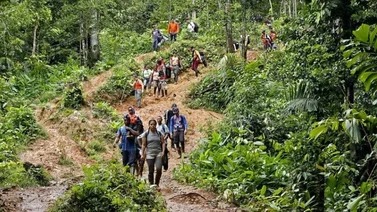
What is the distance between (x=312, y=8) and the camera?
952 centimetres

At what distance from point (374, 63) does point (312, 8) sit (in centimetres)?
552

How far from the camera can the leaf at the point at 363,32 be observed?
380 cm

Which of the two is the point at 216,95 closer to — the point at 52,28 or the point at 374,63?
the point at 52,28

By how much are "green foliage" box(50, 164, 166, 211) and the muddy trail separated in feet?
3.10

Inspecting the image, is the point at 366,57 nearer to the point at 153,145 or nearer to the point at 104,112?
the point at 153,145

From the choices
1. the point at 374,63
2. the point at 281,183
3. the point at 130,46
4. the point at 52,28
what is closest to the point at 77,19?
the point at 52,28

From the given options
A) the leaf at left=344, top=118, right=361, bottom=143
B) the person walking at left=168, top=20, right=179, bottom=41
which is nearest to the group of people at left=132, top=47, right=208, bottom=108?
the person walking at left=168, top=20, right=179, bottom=41

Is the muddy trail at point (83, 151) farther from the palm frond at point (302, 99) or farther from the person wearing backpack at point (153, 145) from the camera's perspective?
the palm frond at point (302, 99)

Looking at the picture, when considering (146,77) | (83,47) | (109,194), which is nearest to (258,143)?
(109,194)

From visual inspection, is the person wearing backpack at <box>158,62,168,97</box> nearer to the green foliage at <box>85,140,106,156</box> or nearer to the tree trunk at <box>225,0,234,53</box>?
the tree trunk at <box>225,0,234,53</box>

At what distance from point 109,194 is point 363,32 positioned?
5.90m

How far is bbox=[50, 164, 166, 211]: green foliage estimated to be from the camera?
876cm

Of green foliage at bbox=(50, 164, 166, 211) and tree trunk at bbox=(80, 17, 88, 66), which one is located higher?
tree trunk at bbox=(80, 17, 88, 66)

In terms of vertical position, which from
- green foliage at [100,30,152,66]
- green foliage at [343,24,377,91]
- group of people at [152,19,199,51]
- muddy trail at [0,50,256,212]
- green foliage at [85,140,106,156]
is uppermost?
green foliage at [343,24,377,91]
